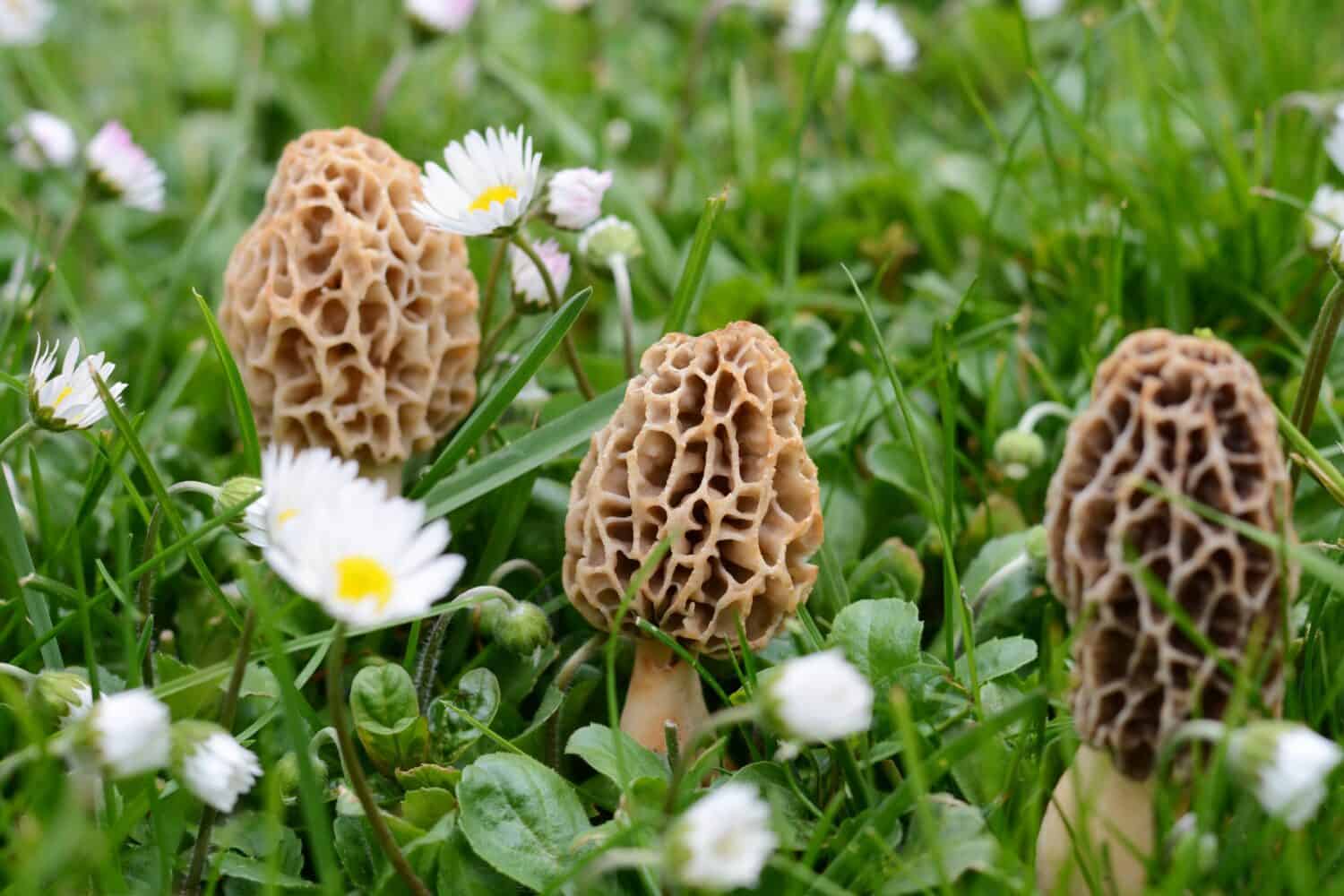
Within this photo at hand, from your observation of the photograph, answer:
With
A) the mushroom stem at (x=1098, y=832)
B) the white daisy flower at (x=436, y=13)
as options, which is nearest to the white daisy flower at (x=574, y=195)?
the mushroom stem at (x=1098, y=832)

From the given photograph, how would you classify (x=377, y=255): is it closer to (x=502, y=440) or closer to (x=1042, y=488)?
(x=502, y=440)

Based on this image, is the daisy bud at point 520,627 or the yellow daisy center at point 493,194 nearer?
the daisy bud at point 520,627

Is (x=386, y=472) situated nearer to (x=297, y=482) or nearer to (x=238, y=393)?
(x=238, y=393)

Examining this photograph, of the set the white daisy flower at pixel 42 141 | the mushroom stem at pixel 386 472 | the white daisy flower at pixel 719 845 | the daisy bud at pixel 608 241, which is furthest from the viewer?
the white daisy flower at pixel 42 141

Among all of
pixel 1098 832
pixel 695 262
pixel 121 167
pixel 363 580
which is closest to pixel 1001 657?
pixel 1098 832

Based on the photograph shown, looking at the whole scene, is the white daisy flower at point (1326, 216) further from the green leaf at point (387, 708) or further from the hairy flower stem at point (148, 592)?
the hairy flower stem at point (148, 592)

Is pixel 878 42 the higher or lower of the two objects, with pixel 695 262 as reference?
higher
